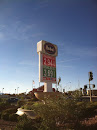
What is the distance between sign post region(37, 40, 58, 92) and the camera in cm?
3030

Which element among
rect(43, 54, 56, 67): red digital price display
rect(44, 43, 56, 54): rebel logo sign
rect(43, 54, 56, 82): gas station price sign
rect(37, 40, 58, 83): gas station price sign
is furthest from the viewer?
rect(44, 43, 56, 54): rebel logo sign

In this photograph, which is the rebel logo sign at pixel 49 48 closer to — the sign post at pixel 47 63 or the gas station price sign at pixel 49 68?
the sign post at pixel 47 63

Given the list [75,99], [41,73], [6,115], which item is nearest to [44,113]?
[75,99]

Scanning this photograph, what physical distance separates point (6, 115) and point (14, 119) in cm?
137

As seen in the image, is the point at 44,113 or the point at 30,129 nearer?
the point at 30,129

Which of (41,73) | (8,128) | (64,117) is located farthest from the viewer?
(41,73)

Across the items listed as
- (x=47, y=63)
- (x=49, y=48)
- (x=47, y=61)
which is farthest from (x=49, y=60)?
(x=49, y=48)

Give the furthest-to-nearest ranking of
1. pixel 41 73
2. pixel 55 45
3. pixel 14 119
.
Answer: pixel 55 45, pixel 41 73, pixel 14 119

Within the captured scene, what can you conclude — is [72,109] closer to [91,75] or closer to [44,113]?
[44,113]

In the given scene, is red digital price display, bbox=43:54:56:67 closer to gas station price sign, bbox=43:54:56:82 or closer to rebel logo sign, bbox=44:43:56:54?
gas station price sign, bbox=43:54:56:82

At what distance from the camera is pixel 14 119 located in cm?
1512

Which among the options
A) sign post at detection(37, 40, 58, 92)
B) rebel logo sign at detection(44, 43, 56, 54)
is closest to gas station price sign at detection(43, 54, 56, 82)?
sign post at detection(37, 40, 58, 92)

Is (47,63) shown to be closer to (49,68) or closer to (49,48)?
(49,68)

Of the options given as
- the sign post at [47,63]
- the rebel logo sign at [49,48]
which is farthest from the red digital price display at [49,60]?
the rebel logo sign at [49,48]
